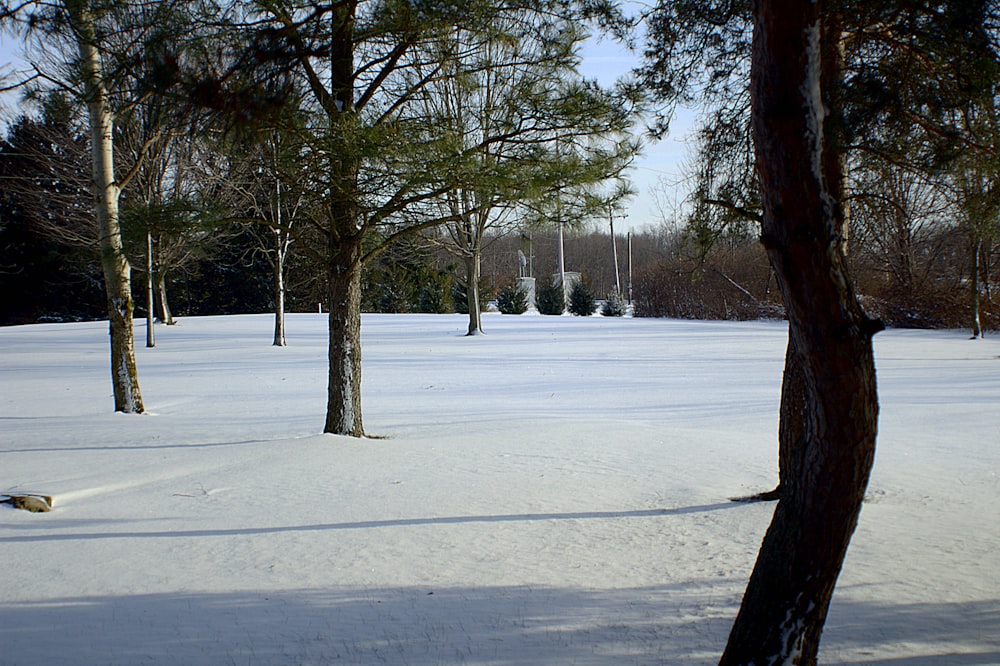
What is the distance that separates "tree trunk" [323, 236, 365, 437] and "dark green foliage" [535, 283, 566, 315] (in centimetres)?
3123

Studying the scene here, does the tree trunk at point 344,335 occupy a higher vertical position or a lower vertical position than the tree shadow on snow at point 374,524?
higher

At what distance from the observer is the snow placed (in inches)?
132

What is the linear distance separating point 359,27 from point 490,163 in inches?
66.8

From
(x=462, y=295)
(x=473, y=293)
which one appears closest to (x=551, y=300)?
(x=462, y=295)

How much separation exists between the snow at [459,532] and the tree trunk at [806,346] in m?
0.74

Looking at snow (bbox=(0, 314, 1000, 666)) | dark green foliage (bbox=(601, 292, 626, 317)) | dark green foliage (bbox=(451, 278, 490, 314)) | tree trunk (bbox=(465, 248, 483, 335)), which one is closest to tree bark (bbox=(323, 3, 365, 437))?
snow (bbox=(0, 314, 1000, 666))

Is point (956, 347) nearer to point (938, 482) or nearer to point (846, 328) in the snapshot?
point (938, 482)

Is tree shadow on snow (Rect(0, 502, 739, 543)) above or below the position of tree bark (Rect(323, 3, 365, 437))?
below

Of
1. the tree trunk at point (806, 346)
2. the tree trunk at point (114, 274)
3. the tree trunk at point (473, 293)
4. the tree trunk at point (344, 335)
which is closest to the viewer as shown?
the tree trunk at point (806, 346)

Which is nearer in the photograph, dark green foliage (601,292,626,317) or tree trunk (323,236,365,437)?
tree trunk (323,236,365,437)

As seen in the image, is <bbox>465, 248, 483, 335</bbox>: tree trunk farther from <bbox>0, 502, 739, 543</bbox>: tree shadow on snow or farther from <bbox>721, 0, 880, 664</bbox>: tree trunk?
<bbox>721, 0, 880, 664</bbox>: tree trunk

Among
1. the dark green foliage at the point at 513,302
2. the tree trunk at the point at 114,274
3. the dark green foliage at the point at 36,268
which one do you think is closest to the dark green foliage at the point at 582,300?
the dark green foliage at the point at 513,302

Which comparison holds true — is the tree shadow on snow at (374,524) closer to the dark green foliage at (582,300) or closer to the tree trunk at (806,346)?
the tree trunk at (806,346)

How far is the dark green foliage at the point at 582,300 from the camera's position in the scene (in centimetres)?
3806
